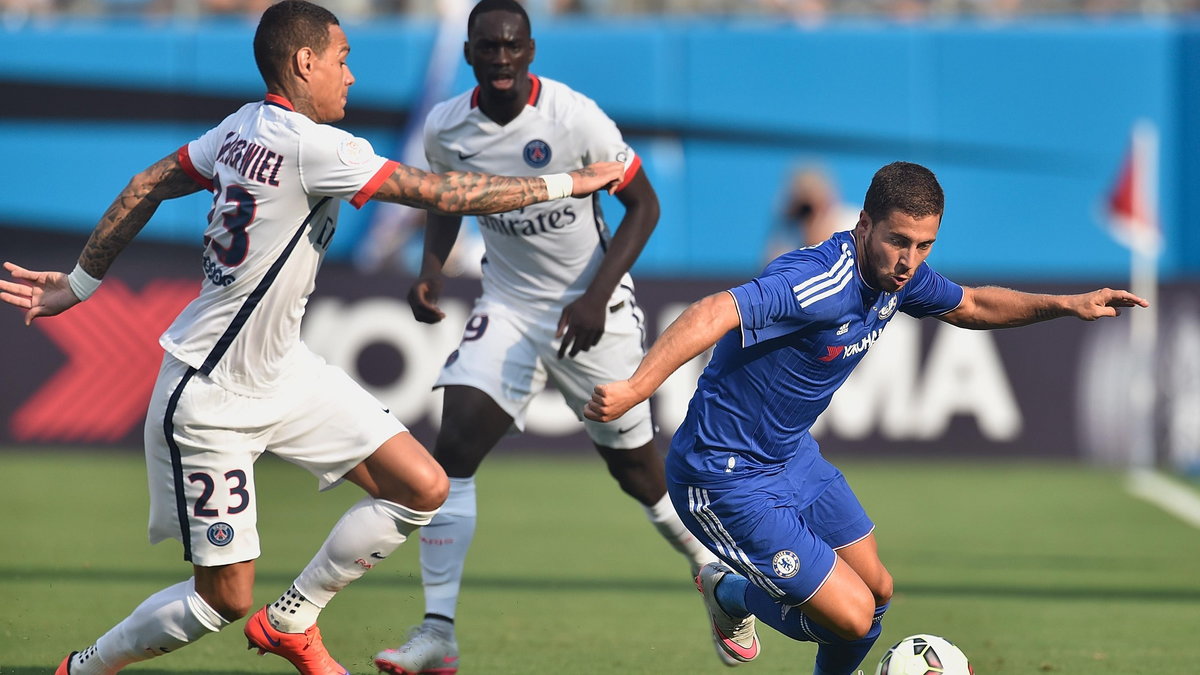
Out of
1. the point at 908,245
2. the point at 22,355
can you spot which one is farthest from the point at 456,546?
the point at 22,355

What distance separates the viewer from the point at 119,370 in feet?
47.3

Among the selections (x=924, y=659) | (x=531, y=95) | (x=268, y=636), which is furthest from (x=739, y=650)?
(x=531, y=95)

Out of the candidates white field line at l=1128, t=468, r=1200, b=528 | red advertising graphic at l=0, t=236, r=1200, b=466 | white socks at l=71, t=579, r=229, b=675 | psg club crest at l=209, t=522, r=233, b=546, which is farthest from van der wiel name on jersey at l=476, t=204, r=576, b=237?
red advertising graphic at l=0, t=236, r=1200, b=466

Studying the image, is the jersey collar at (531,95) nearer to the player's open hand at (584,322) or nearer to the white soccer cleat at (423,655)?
the player's open hand at (584,322)

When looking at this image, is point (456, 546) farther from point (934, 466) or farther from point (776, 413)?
point (934, 466)

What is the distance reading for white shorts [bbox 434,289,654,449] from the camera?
700 centimetres

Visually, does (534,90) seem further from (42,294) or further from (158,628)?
(158,628)

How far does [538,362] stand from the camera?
23.6 ft

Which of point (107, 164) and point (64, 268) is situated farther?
point (107, 164)

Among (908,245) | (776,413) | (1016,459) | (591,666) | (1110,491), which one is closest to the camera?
(908,245)

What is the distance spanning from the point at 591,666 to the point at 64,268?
10295mm

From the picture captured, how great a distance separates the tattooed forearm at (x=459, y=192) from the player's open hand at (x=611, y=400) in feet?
2.66

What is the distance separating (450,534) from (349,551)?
990 millimetres

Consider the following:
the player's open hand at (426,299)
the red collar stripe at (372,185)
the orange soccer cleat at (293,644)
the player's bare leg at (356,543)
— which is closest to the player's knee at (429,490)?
the player's bare leg at (356,543)
